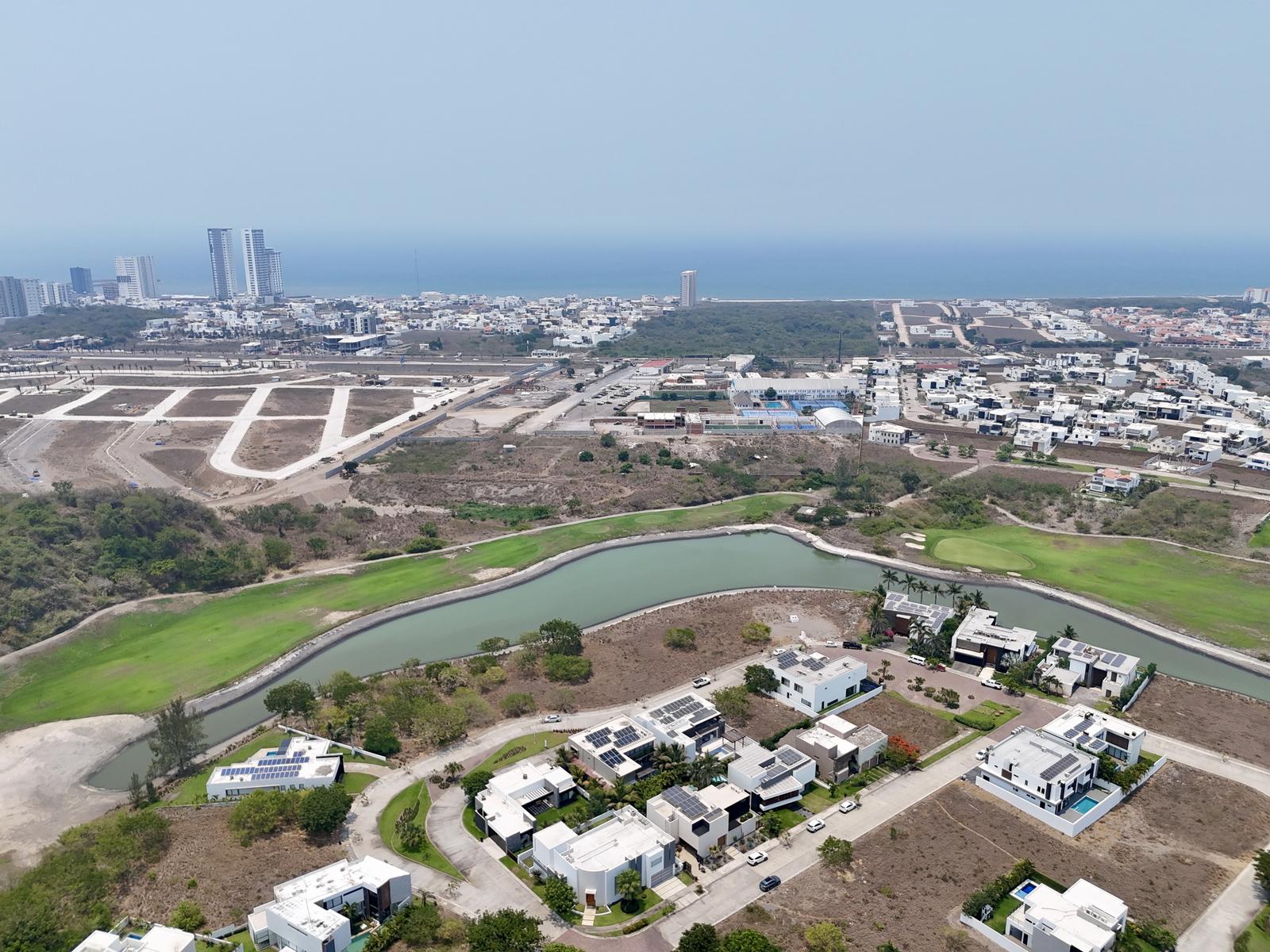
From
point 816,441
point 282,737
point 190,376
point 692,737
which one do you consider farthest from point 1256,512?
point 190,376

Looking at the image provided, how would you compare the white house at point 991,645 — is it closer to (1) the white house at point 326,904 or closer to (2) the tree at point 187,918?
(1) the white house at point 326,904

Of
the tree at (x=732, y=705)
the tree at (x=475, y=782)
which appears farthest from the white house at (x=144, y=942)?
the tree at (x=732, y=705)

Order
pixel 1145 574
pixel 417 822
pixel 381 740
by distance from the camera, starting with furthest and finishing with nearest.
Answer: pixel 1145 574
pixel 381 740
pixel 417 822

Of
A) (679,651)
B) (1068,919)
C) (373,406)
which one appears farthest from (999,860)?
(373,406)

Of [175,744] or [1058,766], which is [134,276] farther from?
[1058,766]

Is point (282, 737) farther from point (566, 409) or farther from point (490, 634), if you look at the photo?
point (566, 409)

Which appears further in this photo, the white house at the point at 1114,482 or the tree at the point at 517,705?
the white house at the point at 1114,482

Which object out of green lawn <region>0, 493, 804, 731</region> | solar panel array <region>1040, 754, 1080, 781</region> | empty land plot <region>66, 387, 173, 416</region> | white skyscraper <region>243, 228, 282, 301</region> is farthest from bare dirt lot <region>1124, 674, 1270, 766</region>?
white skyscraper <region>243, 228, 282, 301</region>
